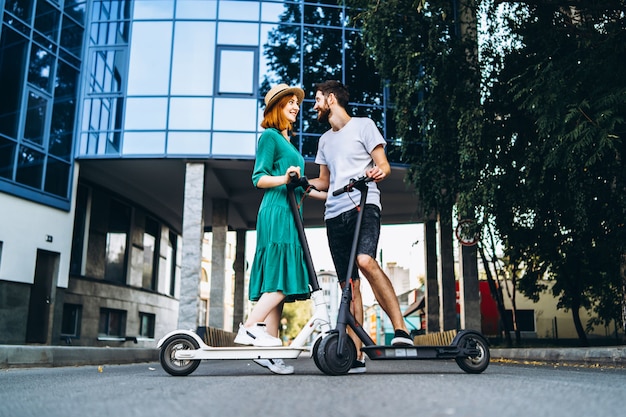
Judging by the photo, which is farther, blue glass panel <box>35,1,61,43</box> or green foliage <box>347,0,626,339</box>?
blue glass panel <box>35,1,61,43</box>

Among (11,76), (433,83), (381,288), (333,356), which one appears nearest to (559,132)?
(433,83)

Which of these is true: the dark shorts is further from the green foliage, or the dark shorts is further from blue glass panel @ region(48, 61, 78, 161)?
blue glass panel @ region(48, 61, 78, 161)

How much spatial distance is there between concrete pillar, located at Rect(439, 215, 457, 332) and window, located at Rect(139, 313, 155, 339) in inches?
480

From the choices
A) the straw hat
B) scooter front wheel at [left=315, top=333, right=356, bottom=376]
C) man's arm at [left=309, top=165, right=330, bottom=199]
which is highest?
the straw hat

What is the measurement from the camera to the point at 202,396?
11.8 feet

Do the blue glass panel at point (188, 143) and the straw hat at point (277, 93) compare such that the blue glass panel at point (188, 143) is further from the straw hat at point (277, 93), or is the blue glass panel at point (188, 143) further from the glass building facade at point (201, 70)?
the straw hat at point (277, 93)

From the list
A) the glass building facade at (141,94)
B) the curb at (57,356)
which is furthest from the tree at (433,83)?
the curb at (57,356)

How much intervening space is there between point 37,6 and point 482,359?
17.3m

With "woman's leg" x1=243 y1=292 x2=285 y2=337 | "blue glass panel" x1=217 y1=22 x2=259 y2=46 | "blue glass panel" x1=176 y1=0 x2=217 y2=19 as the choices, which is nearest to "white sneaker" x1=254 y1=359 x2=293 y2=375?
"woman's leg" x1=243 y1=292 x2=285 y2=337

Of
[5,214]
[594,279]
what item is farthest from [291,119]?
Answer: [594,279]

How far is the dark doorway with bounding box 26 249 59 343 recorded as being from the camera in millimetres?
18984

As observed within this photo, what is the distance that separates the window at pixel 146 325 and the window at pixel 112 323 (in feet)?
5.91

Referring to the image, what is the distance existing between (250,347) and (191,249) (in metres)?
14.9

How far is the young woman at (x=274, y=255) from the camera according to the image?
5.29 m
